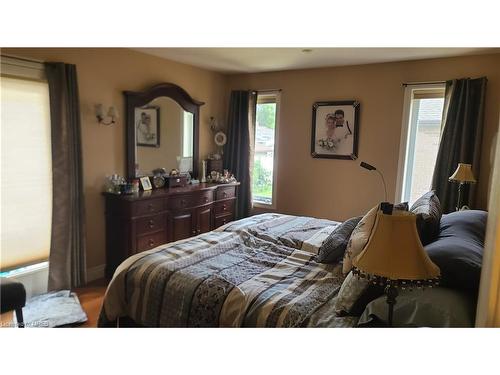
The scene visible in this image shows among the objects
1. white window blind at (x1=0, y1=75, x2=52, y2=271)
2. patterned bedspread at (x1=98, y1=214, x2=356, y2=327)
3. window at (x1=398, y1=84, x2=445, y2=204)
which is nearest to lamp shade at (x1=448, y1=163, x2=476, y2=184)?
window at (x1=398, y1=84, x2=445, y2=204)

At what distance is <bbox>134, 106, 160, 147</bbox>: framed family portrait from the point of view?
3.22 metres

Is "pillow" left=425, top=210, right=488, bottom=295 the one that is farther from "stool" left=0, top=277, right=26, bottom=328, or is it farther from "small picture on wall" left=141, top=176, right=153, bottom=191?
"small picture on wall" left=141, top=176, right=153, bottom=191

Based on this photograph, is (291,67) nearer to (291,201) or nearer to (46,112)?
(291,201)

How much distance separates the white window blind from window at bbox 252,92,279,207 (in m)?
2.29

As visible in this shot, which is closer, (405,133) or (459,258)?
(459,258)

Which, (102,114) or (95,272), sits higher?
(102,114)

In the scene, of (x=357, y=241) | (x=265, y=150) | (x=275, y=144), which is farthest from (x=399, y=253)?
(x=265, y=150)

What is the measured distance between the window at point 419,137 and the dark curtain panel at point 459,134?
0.43 feet

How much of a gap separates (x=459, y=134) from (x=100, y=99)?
10.4 ft

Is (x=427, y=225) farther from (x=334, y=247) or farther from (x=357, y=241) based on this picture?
(x=334, y=247)

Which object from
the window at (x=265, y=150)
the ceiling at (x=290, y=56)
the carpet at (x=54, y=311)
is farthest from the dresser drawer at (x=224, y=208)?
the carpet at (x=54, y=311)

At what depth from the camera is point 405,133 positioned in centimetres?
328
